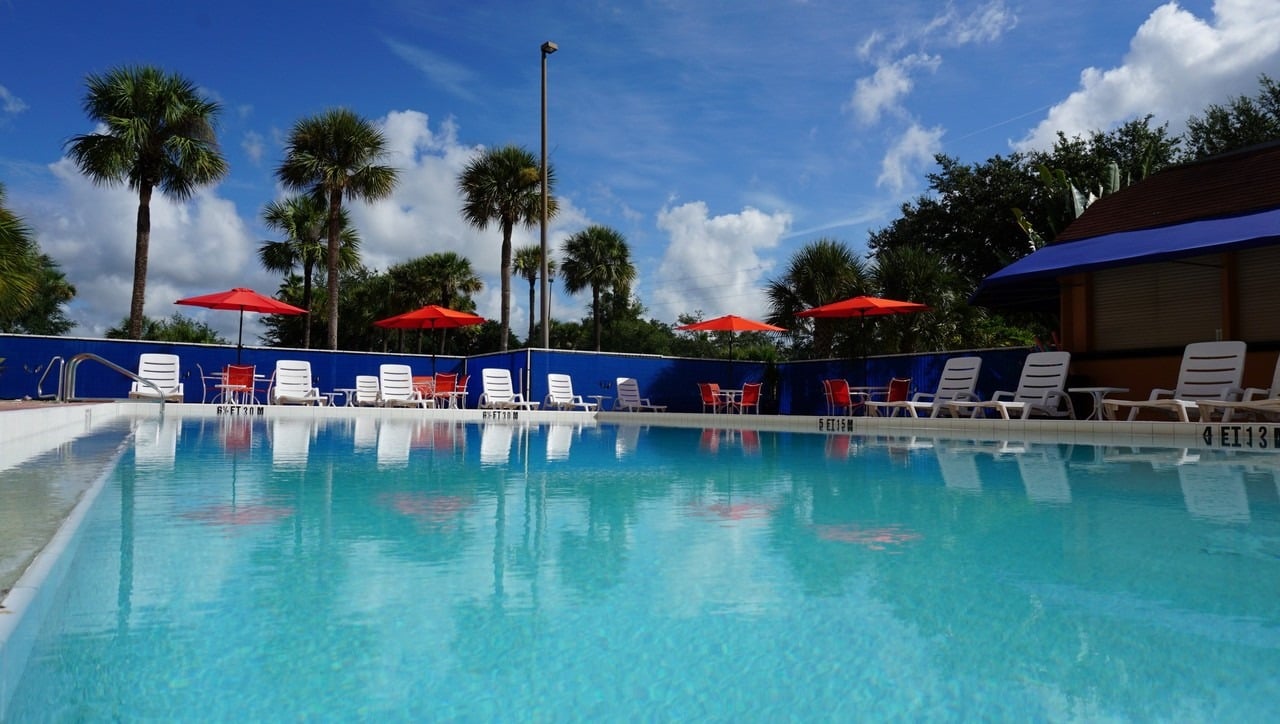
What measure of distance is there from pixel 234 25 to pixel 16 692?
1803 centimetres

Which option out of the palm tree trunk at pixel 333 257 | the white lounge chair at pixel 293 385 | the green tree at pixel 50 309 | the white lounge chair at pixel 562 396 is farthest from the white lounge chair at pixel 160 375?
the green tree at pixel 50 309

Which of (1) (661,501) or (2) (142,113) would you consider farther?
(2) (142,113)

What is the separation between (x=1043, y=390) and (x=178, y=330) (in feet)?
169

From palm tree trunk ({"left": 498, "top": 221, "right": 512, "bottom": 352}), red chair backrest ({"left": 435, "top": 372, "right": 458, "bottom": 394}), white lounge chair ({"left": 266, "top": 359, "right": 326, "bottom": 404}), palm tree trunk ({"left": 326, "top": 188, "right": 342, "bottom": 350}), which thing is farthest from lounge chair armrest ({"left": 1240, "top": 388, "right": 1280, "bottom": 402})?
palm tree trunk ({"left": 326, "top": 188, "right": 342, "bottom": 350})

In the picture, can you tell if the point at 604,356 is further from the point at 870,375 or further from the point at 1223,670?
the point at 1223,670

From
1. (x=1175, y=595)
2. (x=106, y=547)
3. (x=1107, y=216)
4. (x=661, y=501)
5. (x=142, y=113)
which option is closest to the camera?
(x=1175, y=595)

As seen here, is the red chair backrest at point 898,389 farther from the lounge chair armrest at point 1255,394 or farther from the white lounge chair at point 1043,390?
the lounge chair armrest at point 1255,394

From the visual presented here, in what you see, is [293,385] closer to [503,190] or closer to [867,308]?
[503,190]

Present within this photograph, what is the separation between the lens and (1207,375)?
1002 centimetres

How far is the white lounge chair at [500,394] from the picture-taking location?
17.0 m

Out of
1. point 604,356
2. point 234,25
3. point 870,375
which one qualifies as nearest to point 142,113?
point 234,25

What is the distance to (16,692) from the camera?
5.48ft

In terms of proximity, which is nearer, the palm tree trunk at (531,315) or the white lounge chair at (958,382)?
the white lounge chair at (958,382)

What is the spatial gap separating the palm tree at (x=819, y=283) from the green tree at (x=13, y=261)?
15.1 metres
